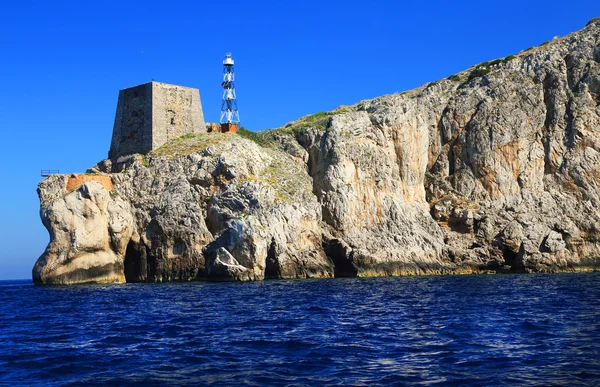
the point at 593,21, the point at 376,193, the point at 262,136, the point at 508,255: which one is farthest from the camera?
the point at 593,21

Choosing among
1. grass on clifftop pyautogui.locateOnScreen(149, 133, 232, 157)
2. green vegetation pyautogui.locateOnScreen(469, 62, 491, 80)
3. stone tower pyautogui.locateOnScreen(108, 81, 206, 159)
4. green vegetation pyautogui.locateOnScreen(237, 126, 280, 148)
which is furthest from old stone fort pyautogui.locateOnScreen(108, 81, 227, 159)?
green vegetation pyautogui.locateOnScreen(469, 62, 491, 80)

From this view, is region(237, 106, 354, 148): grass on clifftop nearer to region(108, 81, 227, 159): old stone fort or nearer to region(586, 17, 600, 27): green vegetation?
region(108, 81, 227, 159): old stone fort

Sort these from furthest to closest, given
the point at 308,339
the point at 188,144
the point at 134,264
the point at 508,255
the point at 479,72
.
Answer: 1. the point at 479,72
2. the point at 188,144
3. the point at 508,255
4. the point at 134,264
5. the point at 308,339

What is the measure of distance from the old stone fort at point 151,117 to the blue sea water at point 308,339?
2827 cm

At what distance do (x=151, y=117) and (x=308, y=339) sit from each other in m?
44.9

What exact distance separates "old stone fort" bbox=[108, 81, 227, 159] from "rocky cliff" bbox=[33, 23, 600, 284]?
6.47 feet

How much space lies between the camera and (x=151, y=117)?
201 feet

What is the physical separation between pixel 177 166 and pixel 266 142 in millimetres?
12073

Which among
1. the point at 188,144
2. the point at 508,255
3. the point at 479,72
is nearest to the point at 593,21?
the point at 479,72

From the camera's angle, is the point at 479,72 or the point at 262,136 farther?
the point at 479,72

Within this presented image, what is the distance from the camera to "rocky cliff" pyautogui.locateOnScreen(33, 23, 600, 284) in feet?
167

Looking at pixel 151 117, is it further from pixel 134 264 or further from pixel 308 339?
pixel 308 339

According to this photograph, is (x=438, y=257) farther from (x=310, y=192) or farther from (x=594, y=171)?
(x=594, y=171)

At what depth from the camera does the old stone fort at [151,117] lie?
6141 centimetres
